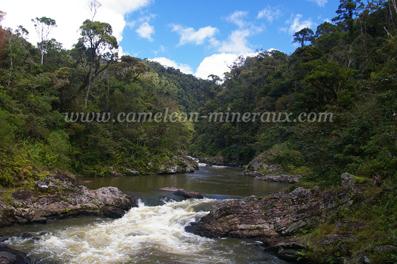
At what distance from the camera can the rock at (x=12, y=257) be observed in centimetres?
1237

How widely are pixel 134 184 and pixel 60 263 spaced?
1773 cm

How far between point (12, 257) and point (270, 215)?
10473 millimetres

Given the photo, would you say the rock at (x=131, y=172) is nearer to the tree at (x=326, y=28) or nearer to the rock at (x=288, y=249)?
the rock at (x=288, y=249)

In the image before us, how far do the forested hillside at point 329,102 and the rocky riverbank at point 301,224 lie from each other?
1640mm

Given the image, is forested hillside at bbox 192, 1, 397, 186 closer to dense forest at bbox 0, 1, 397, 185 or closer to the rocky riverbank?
dense forest at bbox 0, 1, 397, 185

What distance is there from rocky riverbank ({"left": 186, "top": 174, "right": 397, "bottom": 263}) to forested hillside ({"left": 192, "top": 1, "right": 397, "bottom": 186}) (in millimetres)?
1640

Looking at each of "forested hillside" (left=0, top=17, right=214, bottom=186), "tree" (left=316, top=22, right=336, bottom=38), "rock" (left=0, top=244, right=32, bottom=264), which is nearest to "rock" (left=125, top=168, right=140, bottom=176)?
"forested hillside" (left=0, top=17, right=214, bottom=186)

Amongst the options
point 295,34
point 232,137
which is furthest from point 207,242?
point 295,34

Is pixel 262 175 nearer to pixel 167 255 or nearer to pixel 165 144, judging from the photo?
pixel 165 144

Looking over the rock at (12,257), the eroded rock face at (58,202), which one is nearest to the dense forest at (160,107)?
the eroded rock face at (58,202)

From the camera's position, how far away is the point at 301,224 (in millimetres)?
15844

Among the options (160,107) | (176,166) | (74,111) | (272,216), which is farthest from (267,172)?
(272,216)

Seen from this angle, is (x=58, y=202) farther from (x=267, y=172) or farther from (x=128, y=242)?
(x=267, y=172)

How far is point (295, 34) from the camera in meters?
71.8
